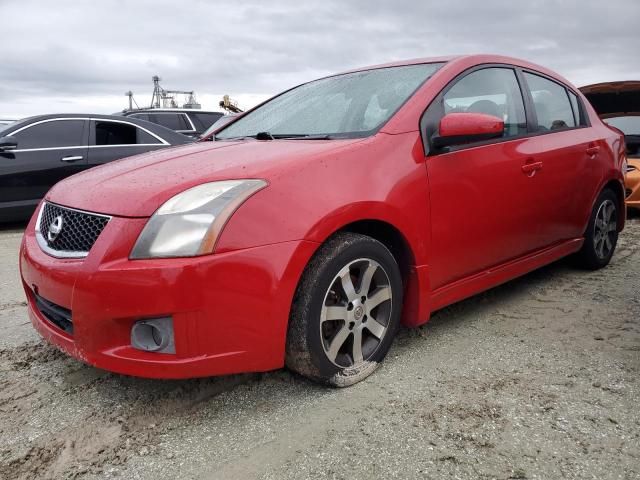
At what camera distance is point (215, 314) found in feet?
6.22

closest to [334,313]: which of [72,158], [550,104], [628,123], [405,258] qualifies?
[405,258]

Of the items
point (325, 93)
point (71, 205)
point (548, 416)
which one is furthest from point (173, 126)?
point (548, 416)

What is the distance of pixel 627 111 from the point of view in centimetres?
691

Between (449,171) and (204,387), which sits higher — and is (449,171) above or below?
above

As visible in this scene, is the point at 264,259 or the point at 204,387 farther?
the point at 204,387

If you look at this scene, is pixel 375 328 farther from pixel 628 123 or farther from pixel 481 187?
pixel 628 123

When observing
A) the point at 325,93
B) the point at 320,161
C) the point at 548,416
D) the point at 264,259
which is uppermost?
the point at 325,93

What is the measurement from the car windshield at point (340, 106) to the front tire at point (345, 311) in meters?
0.60

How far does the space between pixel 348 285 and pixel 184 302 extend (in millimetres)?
708

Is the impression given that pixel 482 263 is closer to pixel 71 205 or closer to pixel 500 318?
pixel 500 318

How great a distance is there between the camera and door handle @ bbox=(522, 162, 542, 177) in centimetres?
305

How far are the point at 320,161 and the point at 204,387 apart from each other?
3.54 ft

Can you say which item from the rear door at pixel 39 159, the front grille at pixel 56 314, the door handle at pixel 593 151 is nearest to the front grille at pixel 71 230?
the front grille at pixel 56 314

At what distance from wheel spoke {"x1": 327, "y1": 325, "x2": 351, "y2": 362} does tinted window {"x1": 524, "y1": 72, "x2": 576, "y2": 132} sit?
1.95 meters
